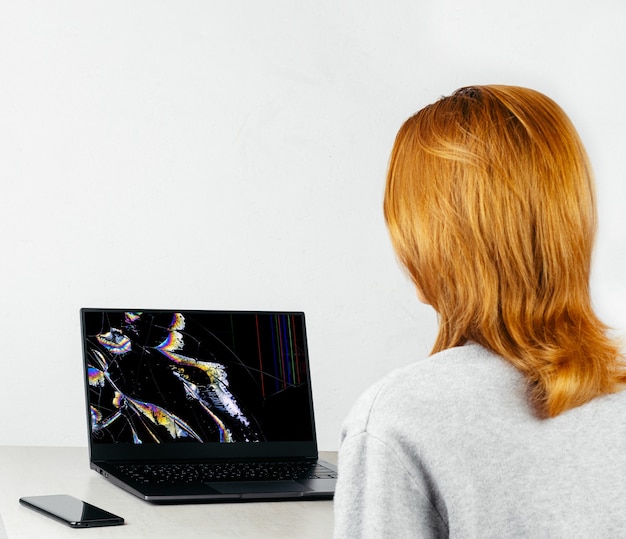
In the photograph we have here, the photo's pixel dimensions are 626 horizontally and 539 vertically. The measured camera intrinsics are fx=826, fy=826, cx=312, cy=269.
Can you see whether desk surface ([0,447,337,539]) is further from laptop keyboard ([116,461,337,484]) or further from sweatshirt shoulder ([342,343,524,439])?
sweatshirt shoulder ([342,343,524,439])

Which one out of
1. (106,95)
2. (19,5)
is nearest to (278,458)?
(106,95)

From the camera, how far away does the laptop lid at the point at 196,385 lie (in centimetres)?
131

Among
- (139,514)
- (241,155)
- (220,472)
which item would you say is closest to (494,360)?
(139,514)

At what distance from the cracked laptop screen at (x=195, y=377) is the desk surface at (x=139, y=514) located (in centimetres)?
11

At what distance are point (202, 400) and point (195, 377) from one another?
0.04m

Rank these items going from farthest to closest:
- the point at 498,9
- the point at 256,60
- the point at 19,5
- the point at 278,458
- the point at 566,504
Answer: the point at 498,9
the point at 256,60
the point at 19,5
the point at 278,458
the point at 566,504

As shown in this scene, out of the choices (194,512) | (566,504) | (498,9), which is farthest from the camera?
(498,9)

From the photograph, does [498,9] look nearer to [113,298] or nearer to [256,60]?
[256,60]

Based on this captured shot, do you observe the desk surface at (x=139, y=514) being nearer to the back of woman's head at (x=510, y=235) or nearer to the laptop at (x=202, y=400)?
the laptop at (x=202, y=400)

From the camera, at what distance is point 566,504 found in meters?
0.60

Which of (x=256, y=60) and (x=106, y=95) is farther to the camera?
(x=256, y=60)

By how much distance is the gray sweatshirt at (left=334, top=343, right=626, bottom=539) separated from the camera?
0.60 metres

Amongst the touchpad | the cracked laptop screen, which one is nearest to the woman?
the touchpad

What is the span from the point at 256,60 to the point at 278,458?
2.62ft
